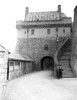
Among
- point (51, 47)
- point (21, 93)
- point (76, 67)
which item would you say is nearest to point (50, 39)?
point (51, 47)

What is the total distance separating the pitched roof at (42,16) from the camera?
105ft

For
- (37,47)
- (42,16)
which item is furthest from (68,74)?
(42,16)

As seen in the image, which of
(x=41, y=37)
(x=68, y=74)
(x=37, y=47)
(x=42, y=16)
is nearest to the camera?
(x=68, y=74)

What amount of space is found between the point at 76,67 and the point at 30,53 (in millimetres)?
14841

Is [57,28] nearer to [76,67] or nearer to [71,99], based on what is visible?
[76,67]

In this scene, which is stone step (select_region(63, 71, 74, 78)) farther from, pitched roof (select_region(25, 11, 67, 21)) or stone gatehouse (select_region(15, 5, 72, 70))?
pitched roof (select_region(25, 11, 67, 21))

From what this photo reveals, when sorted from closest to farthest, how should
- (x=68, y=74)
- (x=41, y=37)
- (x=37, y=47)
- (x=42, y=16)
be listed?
(x=68, y=74) → (x=37, y=47) → (x=41, y=37) → (x=42, y=16)

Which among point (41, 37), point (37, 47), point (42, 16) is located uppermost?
point (42, 16)

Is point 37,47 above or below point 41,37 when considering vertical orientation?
A: below

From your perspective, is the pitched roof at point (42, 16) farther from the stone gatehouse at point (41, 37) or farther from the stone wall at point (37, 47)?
the stone wall at point (37, 47)

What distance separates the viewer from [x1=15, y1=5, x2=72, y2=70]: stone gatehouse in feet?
96.6

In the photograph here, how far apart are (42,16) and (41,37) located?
5.77 meters

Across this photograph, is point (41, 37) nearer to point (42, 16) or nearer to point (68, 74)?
point (42, 16)

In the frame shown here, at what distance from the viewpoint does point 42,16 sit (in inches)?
1296
